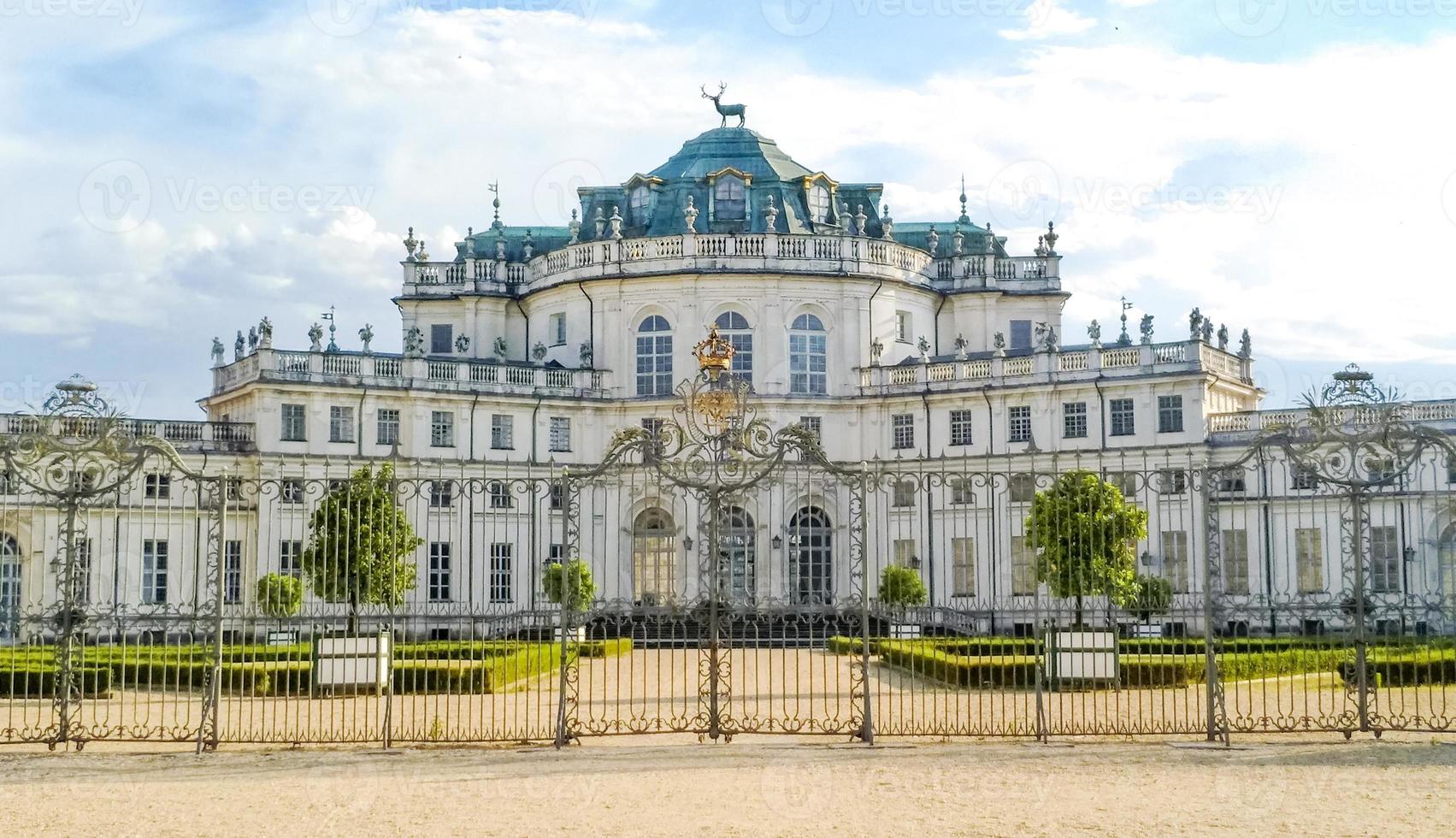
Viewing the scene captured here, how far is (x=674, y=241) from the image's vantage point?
54.7 m

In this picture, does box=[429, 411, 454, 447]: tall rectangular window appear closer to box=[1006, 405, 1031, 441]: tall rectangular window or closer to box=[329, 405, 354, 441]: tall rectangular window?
box=[329, 405, 354, 441]: tall rectangular window

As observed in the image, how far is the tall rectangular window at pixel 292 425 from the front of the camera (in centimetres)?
5053

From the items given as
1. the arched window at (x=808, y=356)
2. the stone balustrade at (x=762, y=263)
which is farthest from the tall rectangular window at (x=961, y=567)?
the stone balustrade at (x=762, y=263)

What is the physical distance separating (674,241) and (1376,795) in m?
41.3

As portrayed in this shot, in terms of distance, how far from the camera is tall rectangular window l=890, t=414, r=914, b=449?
53.6 metres

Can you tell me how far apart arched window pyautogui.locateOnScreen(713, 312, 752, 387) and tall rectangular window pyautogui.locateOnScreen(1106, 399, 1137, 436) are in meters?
12.1

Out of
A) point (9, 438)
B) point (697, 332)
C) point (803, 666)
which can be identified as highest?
point (697, 332)

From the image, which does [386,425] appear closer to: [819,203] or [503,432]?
[503,432]

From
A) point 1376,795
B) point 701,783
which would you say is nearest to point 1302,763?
point 1376,795

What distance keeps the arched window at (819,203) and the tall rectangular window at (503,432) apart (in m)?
13.3

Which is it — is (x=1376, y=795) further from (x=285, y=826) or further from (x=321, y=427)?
(x=321, y=427)

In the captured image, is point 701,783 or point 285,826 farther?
point 701,783

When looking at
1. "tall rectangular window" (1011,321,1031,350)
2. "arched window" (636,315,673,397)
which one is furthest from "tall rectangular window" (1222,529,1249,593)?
"arched window" (636,315,673,397)

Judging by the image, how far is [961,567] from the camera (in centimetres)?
5012
